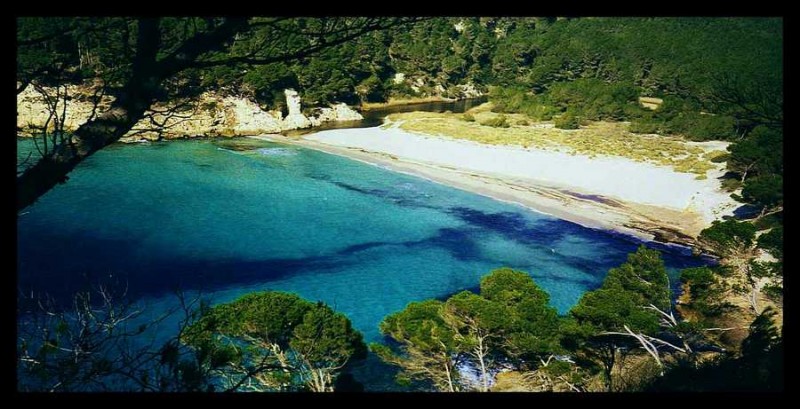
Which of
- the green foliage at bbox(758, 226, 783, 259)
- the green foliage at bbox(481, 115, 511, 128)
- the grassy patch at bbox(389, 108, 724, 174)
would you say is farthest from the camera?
the green foliage at bbox(481, 115, 511, 128)

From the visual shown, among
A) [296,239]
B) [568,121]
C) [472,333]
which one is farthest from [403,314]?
[568,121]

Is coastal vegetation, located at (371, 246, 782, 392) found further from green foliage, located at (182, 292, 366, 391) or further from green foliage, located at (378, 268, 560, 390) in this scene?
green foliage, located at (182, 292, 366, 391)

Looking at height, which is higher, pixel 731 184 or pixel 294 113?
pixel 294 113

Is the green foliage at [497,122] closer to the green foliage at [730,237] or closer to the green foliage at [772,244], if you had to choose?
the green foliage at [730,237]

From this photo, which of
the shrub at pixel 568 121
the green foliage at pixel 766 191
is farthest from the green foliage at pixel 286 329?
the shrub at pixel 568 121

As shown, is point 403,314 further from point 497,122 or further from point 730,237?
point 497,122

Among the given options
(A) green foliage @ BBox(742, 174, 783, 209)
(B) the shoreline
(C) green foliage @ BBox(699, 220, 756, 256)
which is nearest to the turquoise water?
(A) green foliage @ BBox(742, 174, 783, 209)
